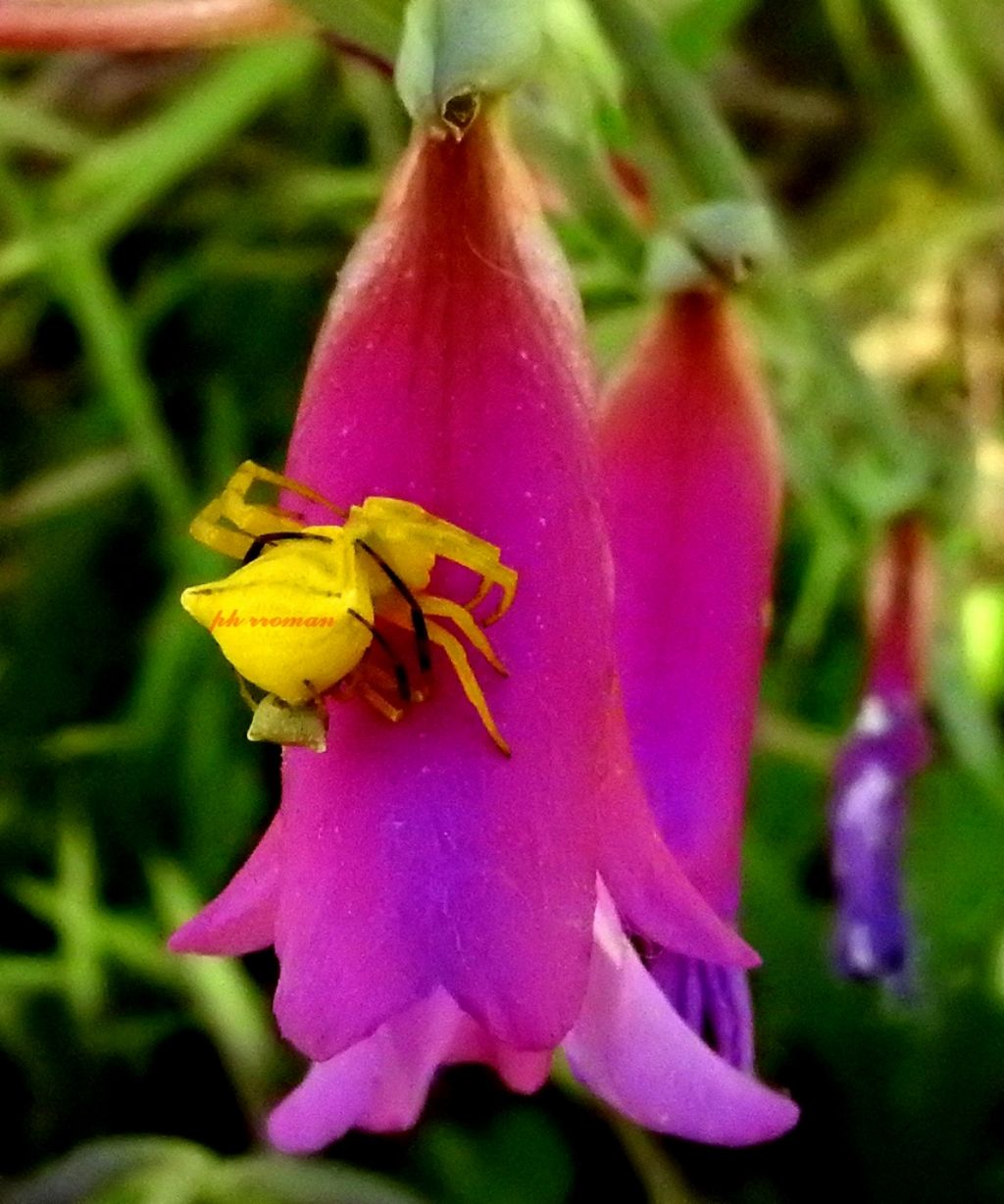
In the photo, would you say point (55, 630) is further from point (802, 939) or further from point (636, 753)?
point (636, 753)

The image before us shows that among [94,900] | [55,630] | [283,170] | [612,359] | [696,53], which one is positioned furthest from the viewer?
[283,170]

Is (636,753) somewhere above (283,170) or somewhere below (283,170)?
below

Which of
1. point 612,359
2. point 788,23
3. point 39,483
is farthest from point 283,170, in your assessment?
point 612,359

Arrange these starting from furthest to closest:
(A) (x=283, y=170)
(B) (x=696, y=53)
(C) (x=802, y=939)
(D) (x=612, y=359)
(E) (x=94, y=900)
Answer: (A) (x=283, y=170) < (E) (x=94, y=900) < (C) (x=802, y=939) < (B) (x=696, y=53) < (D) (x=612, y=359)

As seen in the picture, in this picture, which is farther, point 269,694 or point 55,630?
point 55,630

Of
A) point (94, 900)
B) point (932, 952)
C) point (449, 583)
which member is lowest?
point (932, 952)

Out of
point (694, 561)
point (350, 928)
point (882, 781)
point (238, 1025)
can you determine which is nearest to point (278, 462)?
point (238, 1025)

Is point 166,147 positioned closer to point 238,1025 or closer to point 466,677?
point 238,1025
